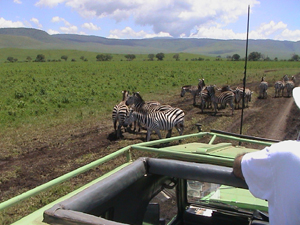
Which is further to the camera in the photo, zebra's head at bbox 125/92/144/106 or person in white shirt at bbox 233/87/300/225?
zebra's head at bbox 125/92/144/106

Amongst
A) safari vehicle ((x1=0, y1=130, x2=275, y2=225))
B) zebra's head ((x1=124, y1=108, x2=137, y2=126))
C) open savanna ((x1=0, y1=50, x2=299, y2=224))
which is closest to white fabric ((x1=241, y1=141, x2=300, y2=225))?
safari vehicle ((x1=0, y1=130, x2=275, y2=225))

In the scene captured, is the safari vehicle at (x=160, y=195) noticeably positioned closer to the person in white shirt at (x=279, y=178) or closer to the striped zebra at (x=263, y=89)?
the person in white shirt at (x=279, y=178)

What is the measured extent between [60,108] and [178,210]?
1220cm

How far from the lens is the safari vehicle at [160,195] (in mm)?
1649

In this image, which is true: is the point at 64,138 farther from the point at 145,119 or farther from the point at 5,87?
the point at 5,87

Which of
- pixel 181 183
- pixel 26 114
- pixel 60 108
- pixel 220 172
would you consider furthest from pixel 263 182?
pixel 60 108

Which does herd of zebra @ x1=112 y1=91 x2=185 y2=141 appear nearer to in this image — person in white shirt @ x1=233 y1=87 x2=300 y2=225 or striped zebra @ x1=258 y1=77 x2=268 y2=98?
person in white shirt @ x1=233 y1=87 x2=300 y2=225

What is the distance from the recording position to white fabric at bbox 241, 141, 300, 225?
1413 millimetres

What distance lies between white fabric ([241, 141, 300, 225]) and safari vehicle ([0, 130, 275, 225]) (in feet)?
1.76

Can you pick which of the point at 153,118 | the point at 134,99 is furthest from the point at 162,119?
the point at 134,99

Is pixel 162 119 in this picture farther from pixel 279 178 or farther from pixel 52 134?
pixel 279 178

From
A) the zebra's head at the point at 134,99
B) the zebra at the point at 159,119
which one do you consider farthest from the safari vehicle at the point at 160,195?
the zebra's head at the point at 134,99

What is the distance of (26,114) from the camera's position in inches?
502

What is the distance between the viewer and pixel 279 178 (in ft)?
4.83
